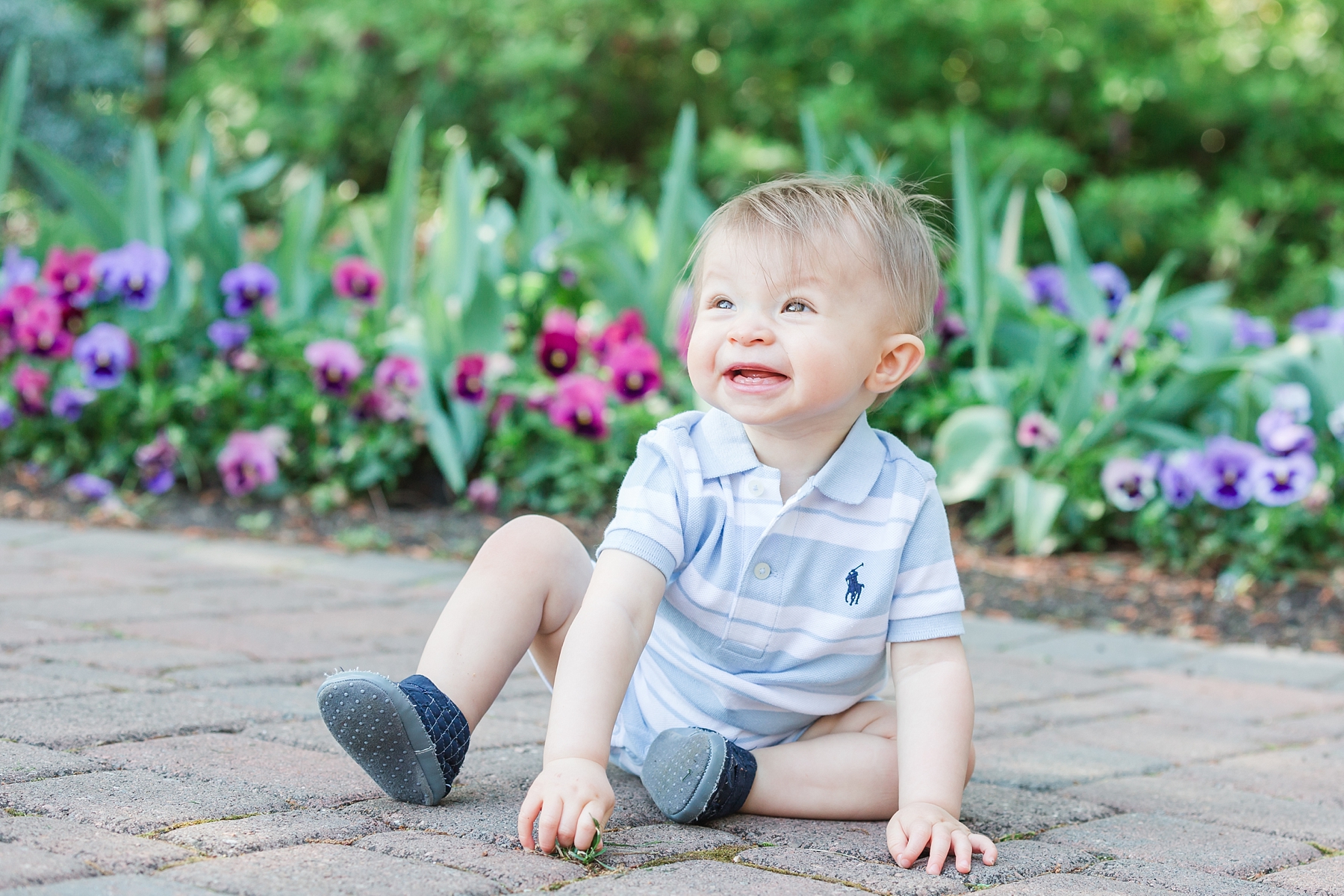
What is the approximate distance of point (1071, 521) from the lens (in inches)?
146

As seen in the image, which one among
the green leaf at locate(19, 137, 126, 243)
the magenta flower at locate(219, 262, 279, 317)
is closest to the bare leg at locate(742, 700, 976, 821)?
the magenta flower at locate(219, 262, 279, 317)

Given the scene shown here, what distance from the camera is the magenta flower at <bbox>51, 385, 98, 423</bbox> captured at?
4094 millimetres

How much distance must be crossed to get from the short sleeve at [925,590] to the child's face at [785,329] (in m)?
0.19

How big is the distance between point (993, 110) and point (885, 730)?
7.02 meters

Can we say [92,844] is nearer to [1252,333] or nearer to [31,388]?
[31,388]

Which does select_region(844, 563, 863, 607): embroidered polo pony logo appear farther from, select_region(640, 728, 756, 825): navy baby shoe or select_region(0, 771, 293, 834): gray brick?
select_region(0, 771, 293, 834): gray brick

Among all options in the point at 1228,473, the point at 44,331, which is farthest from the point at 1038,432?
the point at 44,331

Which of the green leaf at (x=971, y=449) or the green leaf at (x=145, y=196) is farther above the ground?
the green leaf at (x=145, y=196)

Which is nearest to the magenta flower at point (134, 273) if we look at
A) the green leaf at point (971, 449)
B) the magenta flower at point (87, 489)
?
the magenta flower at point (87, 489)

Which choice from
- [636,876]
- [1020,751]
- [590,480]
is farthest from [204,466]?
[636,876]

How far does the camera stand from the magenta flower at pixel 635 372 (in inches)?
148

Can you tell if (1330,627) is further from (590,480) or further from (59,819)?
(59,819)

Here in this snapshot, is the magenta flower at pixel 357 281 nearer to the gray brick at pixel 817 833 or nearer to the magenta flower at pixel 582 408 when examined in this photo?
the magenta flower at pixel 582 408

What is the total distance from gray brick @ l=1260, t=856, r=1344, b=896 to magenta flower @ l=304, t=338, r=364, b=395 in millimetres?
2984
